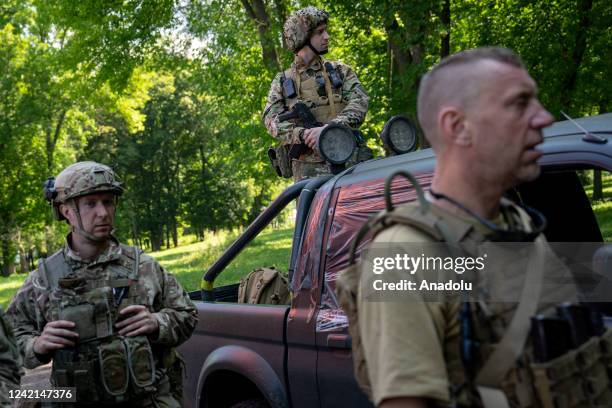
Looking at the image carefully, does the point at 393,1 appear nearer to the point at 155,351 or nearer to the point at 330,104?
the point at 330,104

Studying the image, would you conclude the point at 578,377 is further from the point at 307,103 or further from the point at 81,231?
the point at 307,103

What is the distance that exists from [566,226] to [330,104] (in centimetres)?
253

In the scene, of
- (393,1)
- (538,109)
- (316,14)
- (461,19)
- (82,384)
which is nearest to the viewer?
(538,109)

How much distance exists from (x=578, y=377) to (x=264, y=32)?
1347 centimetres

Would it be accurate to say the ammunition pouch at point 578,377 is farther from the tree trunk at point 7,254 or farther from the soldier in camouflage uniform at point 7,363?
the tree trunk at point 7,254

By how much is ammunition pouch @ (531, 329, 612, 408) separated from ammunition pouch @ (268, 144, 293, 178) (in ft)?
13.6

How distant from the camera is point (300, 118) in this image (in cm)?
567

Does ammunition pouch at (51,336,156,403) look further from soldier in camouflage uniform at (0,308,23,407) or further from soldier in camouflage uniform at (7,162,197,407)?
soldier in camouflage uniform at (0,308,23,407)

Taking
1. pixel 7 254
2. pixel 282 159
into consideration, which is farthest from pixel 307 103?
pixel 7 254

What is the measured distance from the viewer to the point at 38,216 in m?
40.6

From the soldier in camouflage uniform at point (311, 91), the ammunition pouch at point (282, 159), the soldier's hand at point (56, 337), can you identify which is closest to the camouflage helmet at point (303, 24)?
the soldier in camouflage uniform at point (311, 91)

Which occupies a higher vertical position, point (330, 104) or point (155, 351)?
point (330, 104)

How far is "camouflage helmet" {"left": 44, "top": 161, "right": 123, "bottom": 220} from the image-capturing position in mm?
3605

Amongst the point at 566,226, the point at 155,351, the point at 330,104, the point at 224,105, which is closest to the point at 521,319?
the point at 566,226
